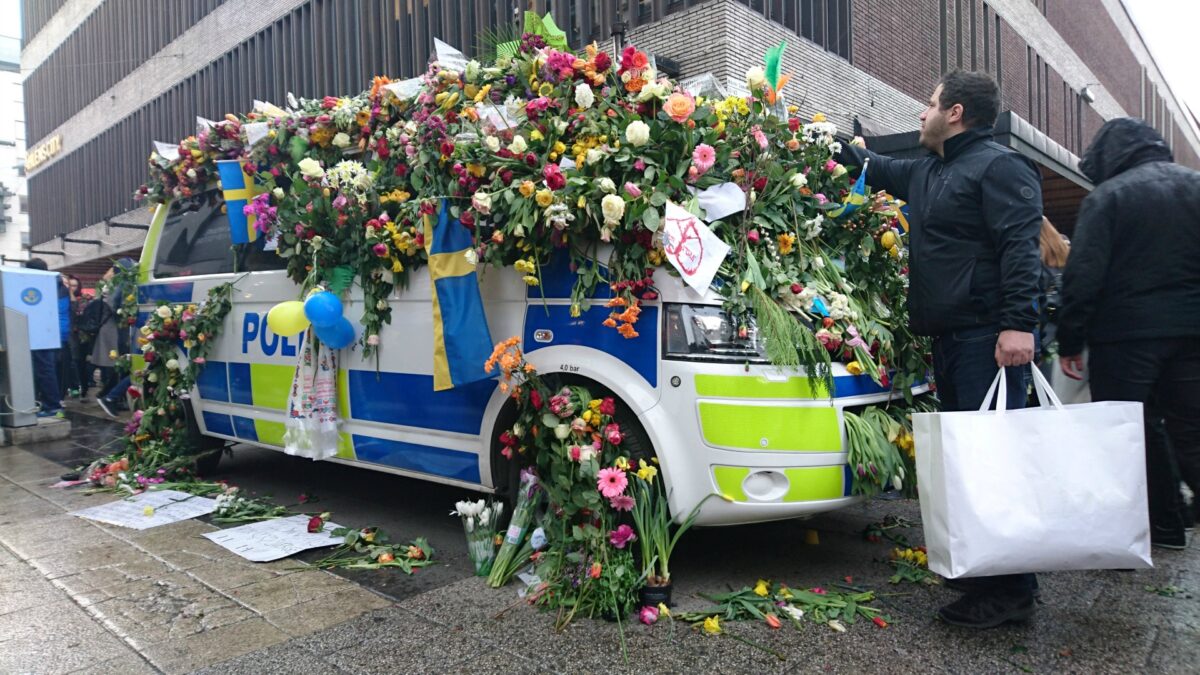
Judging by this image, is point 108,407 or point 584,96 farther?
point 108,407

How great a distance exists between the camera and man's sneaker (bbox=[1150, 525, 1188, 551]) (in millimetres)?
3926

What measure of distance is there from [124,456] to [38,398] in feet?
11.8

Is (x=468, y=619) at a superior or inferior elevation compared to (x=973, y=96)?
inferior

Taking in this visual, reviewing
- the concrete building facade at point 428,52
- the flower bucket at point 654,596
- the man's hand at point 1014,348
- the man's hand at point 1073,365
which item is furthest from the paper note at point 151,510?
the man's hand at point 1073,365

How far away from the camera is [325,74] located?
679 inches

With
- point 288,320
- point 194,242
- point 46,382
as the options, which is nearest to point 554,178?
point 288,320

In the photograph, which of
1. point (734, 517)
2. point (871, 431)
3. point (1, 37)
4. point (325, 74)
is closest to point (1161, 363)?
point (871, 431)

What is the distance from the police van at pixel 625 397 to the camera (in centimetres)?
321

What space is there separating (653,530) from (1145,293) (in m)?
2.37

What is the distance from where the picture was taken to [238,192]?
208 inches

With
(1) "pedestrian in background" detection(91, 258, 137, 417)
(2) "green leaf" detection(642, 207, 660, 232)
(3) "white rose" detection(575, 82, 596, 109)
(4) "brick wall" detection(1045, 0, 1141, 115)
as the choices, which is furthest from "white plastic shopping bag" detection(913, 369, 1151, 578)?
(4) "brick wall" detection(1045, 0, 1141, 115)

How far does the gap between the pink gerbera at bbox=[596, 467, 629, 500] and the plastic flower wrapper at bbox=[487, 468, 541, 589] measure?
48 cm

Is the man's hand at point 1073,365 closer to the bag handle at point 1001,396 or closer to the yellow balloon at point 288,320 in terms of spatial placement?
the bag handle at point 1001,396

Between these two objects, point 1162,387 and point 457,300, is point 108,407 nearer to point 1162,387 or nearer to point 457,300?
point 457,300
